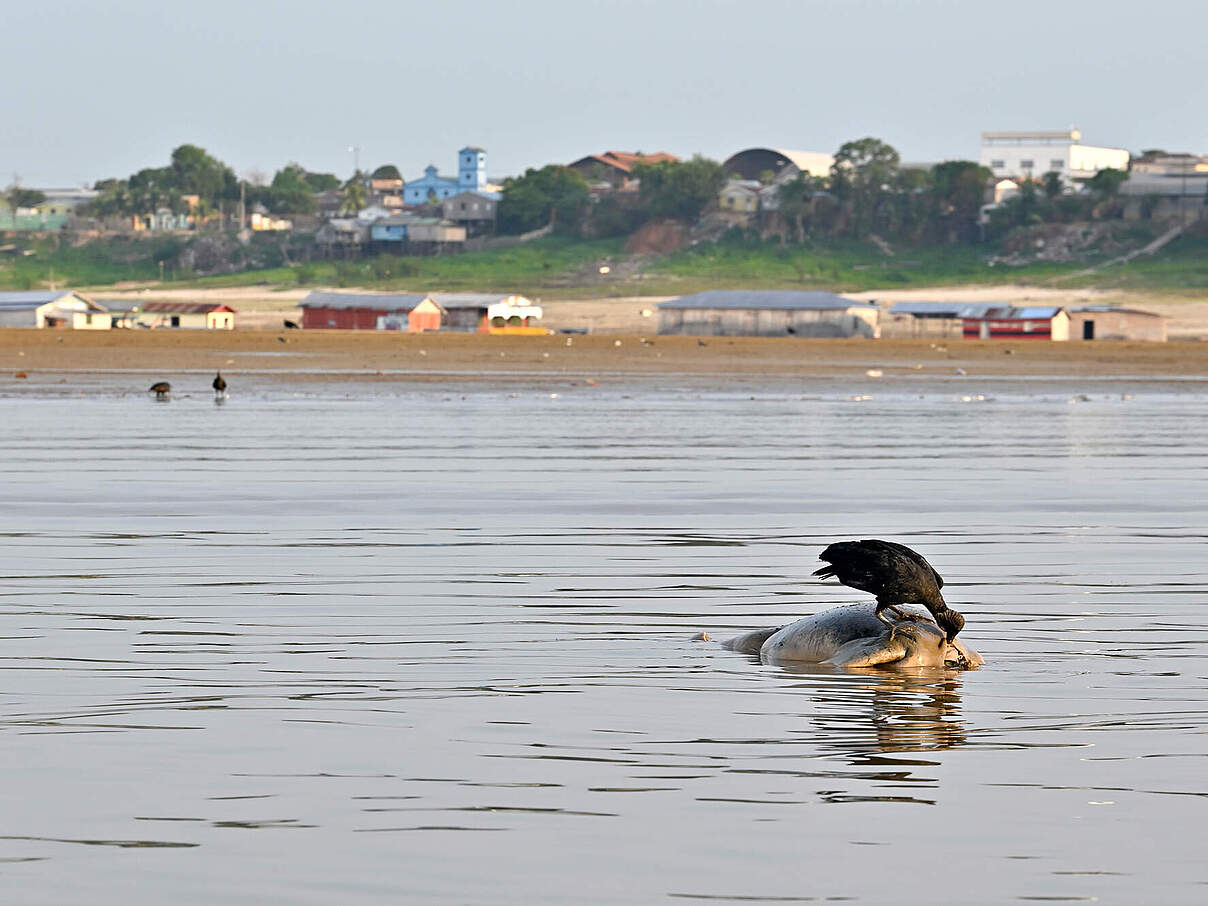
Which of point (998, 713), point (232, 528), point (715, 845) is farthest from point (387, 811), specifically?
point (232, 528)

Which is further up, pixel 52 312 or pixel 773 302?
pixel 773 302

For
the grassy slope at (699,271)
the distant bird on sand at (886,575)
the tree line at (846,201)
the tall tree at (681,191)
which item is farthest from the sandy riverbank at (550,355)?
the tall tree at (681,191)

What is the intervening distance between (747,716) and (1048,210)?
15274 cm

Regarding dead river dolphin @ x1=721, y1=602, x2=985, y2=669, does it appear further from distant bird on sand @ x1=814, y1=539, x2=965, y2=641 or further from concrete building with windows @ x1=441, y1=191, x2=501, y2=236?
concrete building with windows @ x1=441, y1=191, x2=501, y2=236

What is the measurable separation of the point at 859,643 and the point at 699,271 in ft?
466

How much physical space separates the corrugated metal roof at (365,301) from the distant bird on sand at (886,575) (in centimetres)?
11432

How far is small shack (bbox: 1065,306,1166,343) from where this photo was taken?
11069cm

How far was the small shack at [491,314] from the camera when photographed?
417 feet

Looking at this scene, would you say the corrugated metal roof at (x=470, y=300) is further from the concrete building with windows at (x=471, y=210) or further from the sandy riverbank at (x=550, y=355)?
the concrete building with windows at (x=471, y=210)

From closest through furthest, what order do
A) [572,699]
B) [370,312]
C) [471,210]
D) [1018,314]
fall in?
[572,699] → [1018,314] → [370,312] → [471,210]

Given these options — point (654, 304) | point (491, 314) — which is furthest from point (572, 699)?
point (654, 304)

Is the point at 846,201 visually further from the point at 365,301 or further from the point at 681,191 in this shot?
the point at 365,301

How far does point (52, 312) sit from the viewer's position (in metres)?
125

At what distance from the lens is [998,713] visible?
9523 mm
